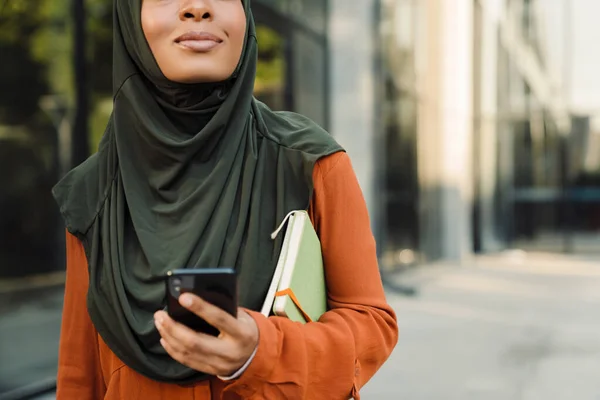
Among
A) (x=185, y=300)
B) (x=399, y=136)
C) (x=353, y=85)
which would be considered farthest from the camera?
(x=399, y=136)

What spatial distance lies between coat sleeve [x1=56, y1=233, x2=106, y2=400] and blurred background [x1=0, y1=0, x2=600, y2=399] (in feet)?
13.2

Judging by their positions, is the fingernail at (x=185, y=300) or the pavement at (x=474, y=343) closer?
the fingernail at (x=185, y=300)

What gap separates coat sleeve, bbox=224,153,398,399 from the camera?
1.10 meters

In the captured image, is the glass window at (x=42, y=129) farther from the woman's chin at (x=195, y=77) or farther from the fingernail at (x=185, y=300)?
the fingernail at (x=185, y=300)

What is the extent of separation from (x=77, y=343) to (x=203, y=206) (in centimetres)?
39

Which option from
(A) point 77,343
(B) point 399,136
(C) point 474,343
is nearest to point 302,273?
(A) point 77,343

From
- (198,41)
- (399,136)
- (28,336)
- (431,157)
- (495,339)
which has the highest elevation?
(198,41)

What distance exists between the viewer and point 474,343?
286 inches

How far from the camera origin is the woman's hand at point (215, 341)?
39.0 inches

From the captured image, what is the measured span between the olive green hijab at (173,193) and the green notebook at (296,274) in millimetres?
32

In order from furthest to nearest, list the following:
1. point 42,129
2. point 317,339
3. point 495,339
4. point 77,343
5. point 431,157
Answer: point 431,157 < point 42,129 < point 495,339 < point 77,343 < point 317,339

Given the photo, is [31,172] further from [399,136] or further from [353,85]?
[399,136]

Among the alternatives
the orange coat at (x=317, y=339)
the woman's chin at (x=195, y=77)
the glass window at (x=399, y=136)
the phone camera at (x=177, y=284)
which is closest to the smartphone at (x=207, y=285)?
the phone camera at (x=177, y=284)

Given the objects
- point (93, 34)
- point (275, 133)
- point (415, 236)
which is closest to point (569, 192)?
point (415, 236)
